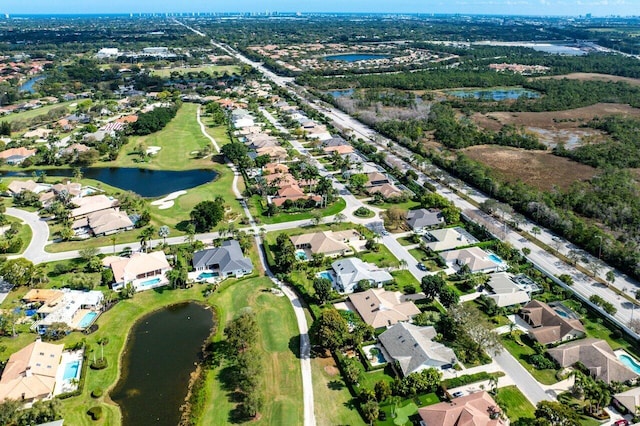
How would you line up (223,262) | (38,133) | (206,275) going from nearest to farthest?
(206,275), (223,262), (38,133)

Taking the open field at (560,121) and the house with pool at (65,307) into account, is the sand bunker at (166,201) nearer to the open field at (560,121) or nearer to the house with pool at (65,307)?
the house with pool at (65,307)

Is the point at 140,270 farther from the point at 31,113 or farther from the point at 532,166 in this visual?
the point at 31,113

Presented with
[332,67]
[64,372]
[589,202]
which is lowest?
[64,372]

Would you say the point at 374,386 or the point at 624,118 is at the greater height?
the point at 624,118

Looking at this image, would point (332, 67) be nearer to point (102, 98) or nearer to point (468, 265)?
point (102, 98)

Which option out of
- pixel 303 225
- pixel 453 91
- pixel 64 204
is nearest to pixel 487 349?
pixel 303 225

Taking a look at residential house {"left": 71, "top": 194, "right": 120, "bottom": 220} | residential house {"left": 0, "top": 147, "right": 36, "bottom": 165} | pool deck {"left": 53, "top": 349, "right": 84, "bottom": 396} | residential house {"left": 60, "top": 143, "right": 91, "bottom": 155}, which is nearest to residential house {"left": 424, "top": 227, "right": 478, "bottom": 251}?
pool deck {"left": 53, "top": 349, "right": 84, "bottom": 396}

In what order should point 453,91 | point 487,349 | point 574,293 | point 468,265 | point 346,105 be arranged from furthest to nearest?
1. point 453,91
2. point 346,105
3. point 468,265
4. point 574,293
5. point 487,349

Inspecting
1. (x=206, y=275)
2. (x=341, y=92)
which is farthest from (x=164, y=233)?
(x=341, y=92)
